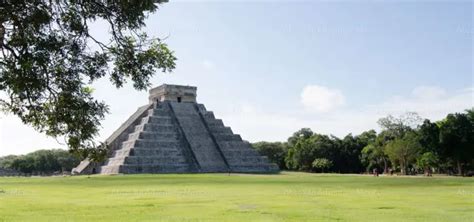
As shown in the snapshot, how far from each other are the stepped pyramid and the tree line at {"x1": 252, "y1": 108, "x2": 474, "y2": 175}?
51.9 feet

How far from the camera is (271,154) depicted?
3684 inches

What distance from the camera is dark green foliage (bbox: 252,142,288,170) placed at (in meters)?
92.7

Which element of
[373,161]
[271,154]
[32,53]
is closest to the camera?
[32,53]

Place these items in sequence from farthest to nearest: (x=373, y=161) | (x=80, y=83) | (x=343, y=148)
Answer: (x=343, y=148) < (x=373, y=161) < (x=80, y=83)

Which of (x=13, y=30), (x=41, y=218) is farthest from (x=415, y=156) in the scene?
(x=13, y=30)

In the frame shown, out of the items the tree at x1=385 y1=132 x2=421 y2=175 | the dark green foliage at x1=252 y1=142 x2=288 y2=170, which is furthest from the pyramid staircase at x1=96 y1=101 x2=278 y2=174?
the dark green foliage at x1=252 y1=142 x2=288 y2=170

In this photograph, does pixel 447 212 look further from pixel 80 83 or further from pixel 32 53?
pixel 32 53

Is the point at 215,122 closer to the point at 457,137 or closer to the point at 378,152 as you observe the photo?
the point at 378,152

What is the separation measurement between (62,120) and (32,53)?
121cm

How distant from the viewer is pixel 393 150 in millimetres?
59438

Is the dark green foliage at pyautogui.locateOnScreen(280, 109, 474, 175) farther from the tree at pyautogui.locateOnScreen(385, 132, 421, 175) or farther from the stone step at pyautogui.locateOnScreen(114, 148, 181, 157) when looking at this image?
the stone step at pyautogui.locateOnScreen(114, 148, 181, 157)

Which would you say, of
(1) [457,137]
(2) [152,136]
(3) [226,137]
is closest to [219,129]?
(3) [226,137]

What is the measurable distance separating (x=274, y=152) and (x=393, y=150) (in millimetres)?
36201

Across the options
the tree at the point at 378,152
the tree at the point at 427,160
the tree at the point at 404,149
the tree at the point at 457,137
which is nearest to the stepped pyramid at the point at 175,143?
the tree at the point at 404,149
